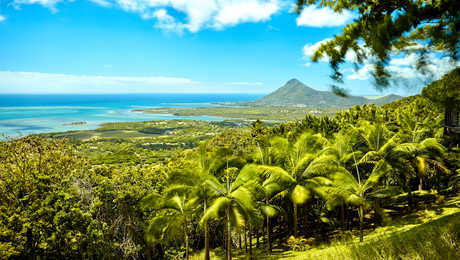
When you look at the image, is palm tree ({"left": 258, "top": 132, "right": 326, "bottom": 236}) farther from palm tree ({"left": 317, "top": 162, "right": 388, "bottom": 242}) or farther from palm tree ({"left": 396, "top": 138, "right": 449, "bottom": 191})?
palm tree ({"left": 396, "top": 138, "right": 449, "bottom": 191})

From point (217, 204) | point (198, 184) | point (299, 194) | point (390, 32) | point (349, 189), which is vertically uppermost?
point (390, 32)

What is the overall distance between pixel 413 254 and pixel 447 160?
1401 cm

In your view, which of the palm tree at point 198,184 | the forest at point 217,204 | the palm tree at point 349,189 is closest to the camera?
the forest at point 217,204

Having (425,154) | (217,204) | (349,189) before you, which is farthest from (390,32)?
(425,154)

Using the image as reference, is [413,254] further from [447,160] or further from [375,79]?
[447,160]

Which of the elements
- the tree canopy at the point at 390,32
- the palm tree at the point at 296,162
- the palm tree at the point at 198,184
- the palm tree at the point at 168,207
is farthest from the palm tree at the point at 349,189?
the tree canopy at the point at 390,32

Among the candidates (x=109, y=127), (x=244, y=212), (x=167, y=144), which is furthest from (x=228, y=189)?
(x=109, y=127)

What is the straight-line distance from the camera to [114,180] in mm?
10664

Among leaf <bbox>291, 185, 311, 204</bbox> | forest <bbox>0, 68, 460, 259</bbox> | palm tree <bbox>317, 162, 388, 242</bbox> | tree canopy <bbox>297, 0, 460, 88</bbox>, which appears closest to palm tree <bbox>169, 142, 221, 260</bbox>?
forest <bbox>0, 68, 460, 259</bbox>

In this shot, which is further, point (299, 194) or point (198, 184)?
point (299, 194)

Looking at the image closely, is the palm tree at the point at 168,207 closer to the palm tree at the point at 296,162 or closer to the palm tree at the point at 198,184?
the palm tree at the point at 198,184

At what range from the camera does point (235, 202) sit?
27.0 feet

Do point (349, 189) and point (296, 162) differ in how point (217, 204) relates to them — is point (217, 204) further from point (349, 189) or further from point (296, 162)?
point (349, 189)

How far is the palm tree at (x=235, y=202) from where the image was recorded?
7.74 m
